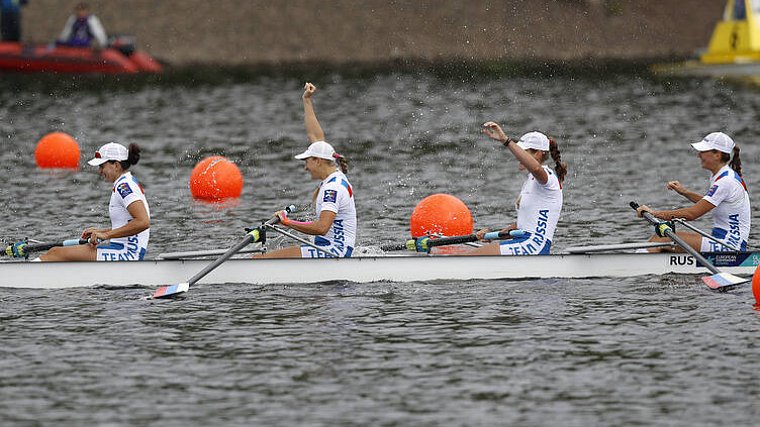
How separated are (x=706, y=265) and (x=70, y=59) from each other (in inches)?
1431

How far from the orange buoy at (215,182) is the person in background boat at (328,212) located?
8.18 meters

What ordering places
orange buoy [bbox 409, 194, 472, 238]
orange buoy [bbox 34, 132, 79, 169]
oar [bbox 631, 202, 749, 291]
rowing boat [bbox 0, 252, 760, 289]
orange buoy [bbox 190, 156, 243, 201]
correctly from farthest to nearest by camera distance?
orange buoy [bbox 34, 132, 79, 169]
orange buoy [bbox 190, 156, 243, 201]
orange buoy [bbox 409, 194, 472, 238]
rowing boat [bbox 0, 252, 760, 289]
oar [bbox 631, 202, 749, 291]

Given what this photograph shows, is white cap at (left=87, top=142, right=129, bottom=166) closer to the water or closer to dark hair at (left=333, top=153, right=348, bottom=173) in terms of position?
the water

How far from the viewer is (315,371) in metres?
14.6

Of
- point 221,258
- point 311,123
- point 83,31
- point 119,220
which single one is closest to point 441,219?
point 311,123

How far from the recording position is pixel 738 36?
48.8m

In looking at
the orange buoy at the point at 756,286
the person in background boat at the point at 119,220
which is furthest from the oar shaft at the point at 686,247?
the person in background boat at the point at 119,220

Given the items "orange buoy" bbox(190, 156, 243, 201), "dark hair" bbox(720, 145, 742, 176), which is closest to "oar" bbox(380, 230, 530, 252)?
"dark hair" bbox(720, 145, 742, 176)

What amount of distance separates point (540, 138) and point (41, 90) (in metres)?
32.1

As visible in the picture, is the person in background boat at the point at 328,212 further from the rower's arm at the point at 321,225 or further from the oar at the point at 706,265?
the oar at the point at 706,265

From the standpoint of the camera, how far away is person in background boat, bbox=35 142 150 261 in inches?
713

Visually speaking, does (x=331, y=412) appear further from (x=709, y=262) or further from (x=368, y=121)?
(x=368, y=121)

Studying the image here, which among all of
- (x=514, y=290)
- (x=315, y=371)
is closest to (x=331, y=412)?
(x=315, y=371)

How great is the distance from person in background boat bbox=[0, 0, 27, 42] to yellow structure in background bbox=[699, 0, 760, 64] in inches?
965
